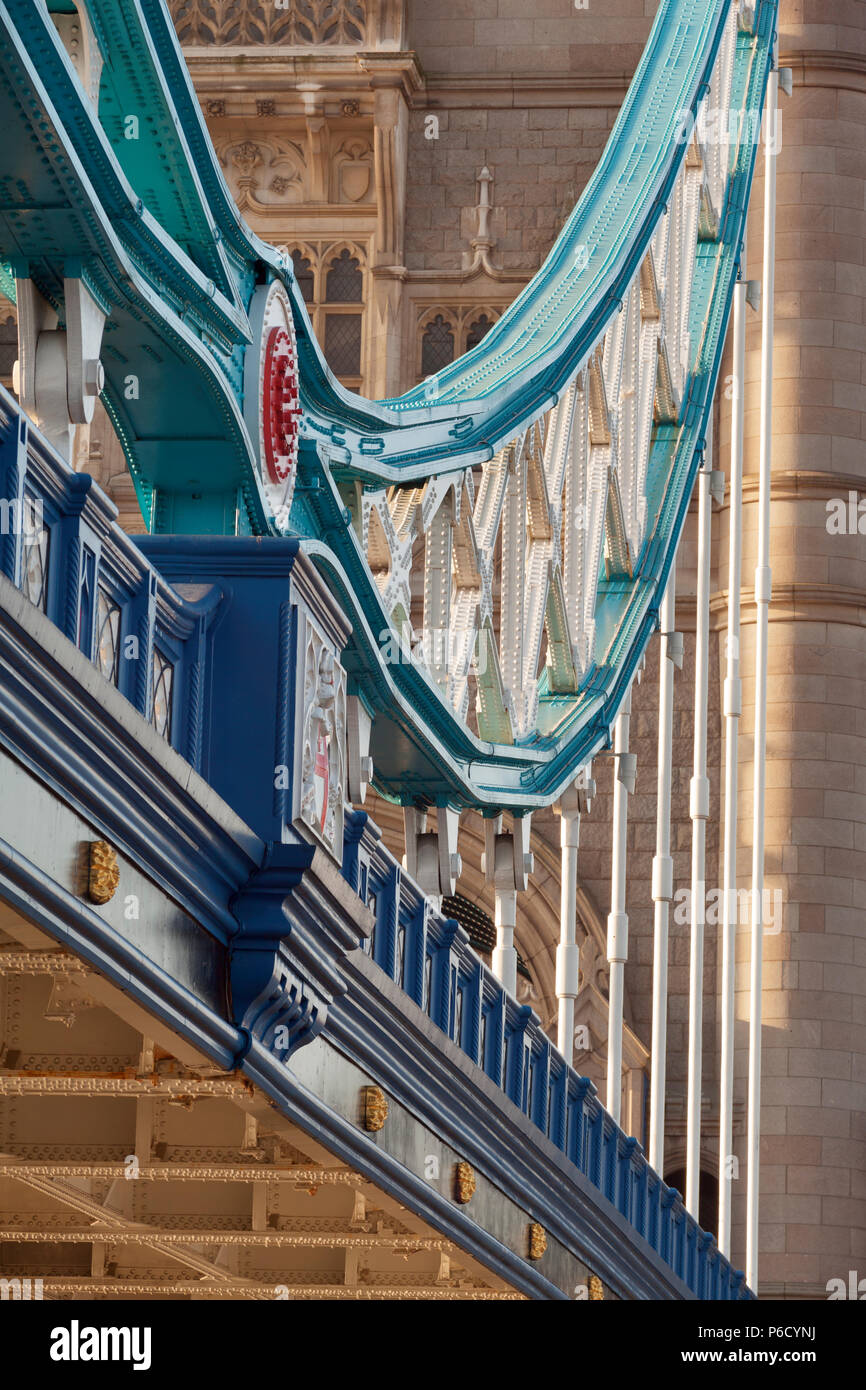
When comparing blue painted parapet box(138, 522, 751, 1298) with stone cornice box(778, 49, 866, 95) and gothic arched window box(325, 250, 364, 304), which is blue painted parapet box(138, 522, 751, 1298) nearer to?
gothic arched window box(325, 250, 364, 304)

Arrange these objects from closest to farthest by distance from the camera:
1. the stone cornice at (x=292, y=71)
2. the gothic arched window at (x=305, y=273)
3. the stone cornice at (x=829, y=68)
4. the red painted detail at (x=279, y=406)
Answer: the red painted detail at (x=279, y=406) → the stone cornice at (x=829, y=68) → the stone cornice at (x=292, y=71) → the gothic arched window at (x=305, y=273)

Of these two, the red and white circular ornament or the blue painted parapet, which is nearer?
the blue painted parapet

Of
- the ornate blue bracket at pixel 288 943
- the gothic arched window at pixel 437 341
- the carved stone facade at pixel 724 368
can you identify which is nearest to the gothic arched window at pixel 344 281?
the carved stone facade at pixel 724 368

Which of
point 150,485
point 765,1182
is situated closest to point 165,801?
point 150,485

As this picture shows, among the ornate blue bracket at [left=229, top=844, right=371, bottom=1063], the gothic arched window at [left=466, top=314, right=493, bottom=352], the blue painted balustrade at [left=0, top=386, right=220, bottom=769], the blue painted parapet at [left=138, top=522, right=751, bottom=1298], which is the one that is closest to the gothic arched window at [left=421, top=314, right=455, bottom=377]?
the gothic arched window at [left=466, top=314, right=493, bottom=352]

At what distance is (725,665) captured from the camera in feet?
77.5

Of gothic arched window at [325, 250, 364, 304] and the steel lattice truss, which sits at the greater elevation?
gothic arched window at [325, 250, 364, 304]

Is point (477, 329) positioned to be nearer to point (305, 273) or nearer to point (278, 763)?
point (305, 273)

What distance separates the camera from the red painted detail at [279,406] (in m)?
8.89

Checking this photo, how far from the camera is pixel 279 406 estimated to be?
8.99 meters

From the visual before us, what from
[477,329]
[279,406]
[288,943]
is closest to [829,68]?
[477,329]

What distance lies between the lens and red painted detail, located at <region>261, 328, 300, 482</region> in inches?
350

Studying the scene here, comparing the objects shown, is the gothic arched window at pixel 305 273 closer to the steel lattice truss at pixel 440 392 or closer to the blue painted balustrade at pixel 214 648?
the steel lattice truss at pixel 440 392
